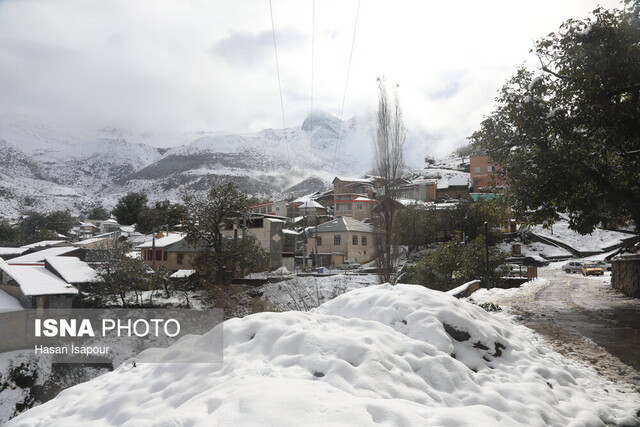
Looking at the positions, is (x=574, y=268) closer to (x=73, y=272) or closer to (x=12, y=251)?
(x=73, y=272)

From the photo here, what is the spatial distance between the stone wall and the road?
4.91ft

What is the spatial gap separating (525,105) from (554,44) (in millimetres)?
2094

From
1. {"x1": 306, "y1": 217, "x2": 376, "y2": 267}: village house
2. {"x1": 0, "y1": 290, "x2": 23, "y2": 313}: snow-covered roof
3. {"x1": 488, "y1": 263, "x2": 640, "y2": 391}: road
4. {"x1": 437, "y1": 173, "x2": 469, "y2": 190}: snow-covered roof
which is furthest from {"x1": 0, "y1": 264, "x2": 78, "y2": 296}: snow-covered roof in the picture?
{"x1": 437, "y1": 173, "x2": 469, "y2": 190}: snow-covered roof

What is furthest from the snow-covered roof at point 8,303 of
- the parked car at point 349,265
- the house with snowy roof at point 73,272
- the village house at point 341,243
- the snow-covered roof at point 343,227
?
the snow-covered roof at point 343,227

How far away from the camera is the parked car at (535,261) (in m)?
44.0

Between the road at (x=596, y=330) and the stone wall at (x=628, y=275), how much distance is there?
4.91ft

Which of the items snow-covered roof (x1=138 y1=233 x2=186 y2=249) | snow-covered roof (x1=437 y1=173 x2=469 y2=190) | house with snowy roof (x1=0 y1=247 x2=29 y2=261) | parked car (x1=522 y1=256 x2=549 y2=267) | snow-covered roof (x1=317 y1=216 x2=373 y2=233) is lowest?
parked car (x1=522 y1=256 x2=549 y2=267)

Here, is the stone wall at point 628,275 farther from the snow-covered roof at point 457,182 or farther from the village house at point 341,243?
the snow-covered roof at point 457,182

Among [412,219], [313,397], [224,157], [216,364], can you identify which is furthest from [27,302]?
[224,157]

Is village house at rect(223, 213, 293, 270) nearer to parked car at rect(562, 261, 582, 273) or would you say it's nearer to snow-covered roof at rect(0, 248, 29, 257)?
snow-covered roof at rect(0, 248, 29, 257)

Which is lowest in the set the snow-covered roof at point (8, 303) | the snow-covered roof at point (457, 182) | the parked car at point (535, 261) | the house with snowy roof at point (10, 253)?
the parked car at point (535, 261)

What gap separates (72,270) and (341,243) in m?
27.2

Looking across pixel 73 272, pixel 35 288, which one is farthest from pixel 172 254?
pixel 35 288

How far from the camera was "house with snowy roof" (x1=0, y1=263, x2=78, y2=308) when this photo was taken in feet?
74.5
